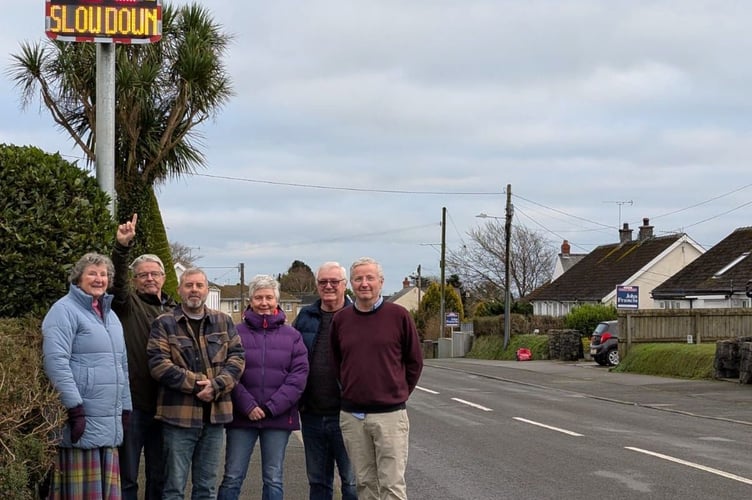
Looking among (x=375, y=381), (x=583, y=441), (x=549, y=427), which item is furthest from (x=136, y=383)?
(x=549, y=427)

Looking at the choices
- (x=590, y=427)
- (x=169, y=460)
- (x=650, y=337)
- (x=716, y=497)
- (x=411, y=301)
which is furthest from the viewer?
(x=411, y=301)

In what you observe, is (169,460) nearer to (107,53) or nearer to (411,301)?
(107,53)

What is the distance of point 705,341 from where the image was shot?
32094 mm

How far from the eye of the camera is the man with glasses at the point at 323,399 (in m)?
7.40

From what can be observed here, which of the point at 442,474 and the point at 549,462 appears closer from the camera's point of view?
the point at 442,474

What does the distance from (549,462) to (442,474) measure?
4.70ft

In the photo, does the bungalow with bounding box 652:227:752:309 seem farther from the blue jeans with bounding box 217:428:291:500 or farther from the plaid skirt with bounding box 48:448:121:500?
the plaid skirt with bounding box 48:448:121:500

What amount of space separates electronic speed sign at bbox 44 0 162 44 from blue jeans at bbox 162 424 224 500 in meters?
4.30

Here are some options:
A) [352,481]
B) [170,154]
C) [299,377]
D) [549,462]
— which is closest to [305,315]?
[299,377]

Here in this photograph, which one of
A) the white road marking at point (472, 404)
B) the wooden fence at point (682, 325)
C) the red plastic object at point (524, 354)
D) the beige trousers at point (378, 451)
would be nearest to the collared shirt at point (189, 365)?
the beige trousers at point (378, 451)

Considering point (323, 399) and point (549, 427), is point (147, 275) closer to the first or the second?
point (323, 399)

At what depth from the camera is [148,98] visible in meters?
15.1

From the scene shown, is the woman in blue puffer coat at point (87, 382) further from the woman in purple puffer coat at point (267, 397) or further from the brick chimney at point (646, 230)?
the brick chimney at point (646, 230)

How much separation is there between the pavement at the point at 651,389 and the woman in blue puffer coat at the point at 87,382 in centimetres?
1199
